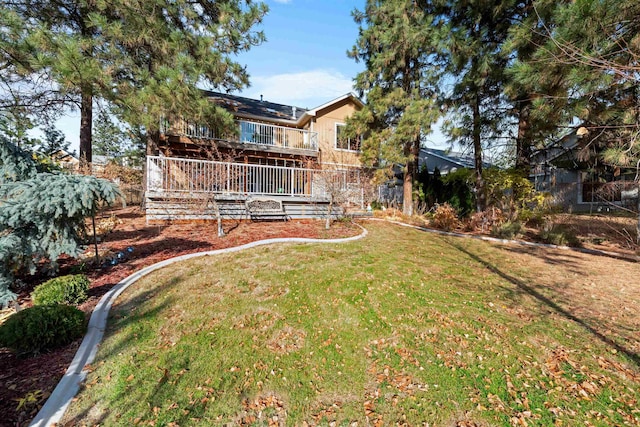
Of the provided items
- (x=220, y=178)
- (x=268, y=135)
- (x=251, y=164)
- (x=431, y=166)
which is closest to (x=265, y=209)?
(x=220, y=178)

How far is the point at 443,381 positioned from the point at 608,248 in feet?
31.4

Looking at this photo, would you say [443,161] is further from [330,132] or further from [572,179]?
[330,132]

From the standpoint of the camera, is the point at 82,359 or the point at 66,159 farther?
the point at 66,159

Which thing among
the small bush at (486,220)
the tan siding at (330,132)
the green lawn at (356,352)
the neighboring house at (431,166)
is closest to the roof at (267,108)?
the tan siding at (330,132)

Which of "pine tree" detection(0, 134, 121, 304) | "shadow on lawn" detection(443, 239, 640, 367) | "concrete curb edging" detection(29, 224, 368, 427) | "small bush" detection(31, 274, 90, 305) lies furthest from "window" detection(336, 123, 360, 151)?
"small bush" detection(31, 274, 90, 305)

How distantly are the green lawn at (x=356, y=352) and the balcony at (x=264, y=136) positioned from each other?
901 centimetres

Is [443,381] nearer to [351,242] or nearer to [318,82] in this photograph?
[351,242]

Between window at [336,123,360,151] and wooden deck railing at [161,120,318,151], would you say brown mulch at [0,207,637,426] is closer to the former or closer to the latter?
wooden deck railing at [161,120,318,151]

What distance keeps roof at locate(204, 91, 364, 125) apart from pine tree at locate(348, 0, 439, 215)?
110 inches

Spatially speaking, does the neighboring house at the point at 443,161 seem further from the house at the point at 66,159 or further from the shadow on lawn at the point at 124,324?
the house at the point at 66,159

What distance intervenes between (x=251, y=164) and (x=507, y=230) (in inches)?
398

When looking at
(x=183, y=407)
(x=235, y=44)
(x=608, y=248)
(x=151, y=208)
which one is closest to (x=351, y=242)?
(x=183, y=407)

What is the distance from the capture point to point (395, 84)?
13820 mm

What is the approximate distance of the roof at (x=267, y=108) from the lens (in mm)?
15265
